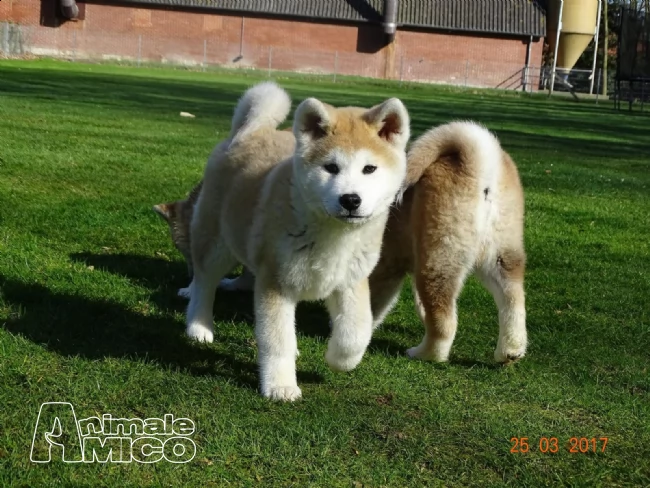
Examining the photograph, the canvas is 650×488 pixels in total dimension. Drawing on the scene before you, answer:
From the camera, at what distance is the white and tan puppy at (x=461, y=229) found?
5207 millimetres

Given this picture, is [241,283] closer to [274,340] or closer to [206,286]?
[206,286]

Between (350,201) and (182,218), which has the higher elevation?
(350,201)

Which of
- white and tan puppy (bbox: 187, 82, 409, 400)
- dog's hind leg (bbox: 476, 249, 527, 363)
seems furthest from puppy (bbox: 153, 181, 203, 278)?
Result: dog's hind leg (bbox: 476, 249, 527, 363)

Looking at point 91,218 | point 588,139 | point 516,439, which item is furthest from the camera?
point 588,139

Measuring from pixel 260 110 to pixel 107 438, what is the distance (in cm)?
269

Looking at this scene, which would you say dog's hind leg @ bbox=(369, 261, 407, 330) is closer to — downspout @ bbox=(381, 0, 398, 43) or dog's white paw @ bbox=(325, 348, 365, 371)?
dog's white paw @ bbox=(325, 348, 365, 371)

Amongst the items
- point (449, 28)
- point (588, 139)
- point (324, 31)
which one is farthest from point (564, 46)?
point (588, 139)

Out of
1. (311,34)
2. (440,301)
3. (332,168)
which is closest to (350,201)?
(332,168)

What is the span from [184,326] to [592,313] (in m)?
3.05

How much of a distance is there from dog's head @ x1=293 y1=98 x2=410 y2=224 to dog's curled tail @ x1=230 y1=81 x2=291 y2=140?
49.3 inches

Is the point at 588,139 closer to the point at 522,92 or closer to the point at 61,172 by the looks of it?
the point at 61,172

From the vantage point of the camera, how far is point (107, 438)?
3.94 m

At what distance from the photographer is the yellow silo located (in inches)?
2138

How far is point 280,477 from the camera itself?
3.75 meters
